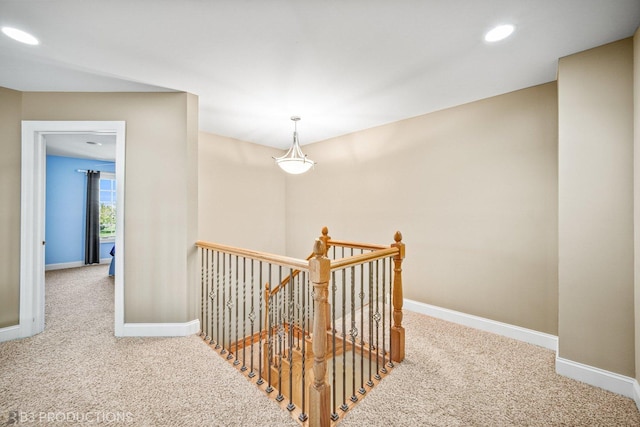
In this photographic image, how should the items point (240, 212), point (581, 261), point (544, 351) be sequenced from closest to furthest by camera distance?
point (581, 261) → point (544, 351) → point (240, 212)

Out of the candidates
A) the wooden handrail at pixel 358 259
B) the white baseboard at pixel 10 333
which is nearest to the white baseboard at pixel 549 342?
the wooden handrail at pixel 358 259

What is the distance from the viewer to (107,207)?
668 centimetres

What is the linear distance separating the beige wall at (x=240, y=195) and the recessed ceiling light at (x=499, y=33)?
12.4 feet

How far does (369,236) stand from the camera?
3.88m

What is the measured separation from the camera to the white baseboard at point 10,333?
247cm

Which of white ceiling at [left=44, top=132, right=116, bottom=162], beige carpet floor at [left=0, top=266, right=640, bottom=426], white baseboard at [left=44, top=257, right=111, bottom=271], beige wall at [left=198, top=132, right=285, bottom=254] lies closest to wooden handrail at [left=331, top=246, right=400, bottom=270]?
beige carpet floor at [left=0, top=266, right=640, bottom=426]

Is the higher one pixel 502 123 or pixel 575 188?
pixel 502 123

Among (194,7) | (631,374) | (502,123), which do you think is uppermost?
(194,7)

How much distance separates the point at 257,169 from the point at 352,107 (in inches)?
92.9

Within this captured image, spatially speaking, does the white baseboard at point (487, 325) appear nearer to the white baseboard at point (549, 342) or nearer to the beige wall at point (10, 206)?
the white baseboard at point (549, 342)

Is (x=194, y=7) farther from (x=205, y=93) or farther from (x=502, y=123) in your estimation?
(x=502, y=123)

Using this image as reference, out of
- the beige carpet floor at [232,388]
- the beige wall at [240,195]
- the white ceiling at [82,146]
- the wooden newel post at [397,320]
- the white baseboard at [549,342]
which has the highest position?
the white ceiling at [82,146]

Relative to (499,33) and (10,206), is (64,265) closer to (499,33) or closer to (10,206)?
(10,206)

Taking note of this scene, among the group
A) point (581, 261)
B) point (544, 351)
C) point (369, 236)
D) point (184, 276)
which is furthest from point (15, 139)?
point (544, 351)
